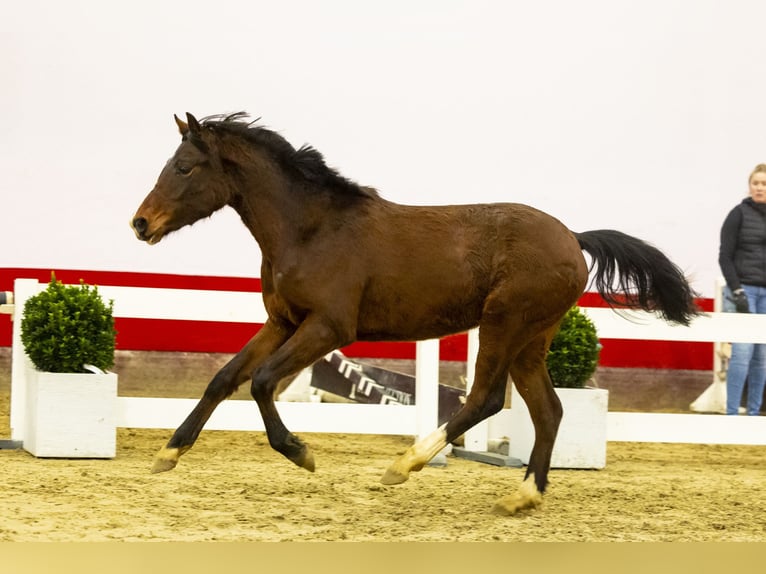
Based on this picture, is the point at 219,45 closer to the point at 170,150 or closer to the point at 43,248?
the point at 170,150

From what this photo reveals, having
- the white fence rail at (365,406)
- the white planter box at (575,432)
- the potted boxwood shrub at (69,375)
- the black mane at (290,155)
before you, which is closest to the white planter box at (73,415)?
the potted boxwood shrub at (69,375)

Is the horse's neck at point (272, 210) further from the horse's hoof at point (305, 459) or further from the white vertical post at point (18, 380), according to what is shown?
the white vertical post at point (18, 380)

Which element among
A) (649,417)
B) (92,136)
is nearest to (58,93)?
(92,136)

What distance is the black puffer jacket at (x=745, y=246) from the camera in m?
8.40

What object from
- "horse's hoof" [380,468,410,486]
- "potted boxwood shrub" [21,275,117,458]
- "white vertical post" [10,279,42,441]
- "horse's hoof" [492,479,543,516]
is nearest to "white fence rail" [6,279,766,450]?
"white vertical post" [10,279,42,441]

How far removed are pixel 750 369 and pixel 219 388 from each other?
511 centimetres

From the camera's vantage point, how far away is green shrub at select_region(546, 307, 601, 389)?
23.1 ft

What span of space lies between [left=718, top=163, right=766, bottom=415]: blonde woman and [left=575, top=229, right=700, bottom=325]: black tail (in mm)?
2892

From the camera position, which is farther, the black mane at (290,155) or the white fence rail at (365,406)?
the white fence rail at (365,406)

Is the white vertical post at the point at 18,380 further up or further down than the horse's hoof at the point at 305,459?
further up

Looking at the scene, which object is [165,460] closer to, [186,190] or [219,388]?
[219,388]

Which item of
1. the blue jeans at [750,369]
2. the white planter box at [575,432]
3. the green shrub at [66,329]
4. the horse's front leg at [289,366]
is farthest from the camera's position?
the blue jeans at [750,369]

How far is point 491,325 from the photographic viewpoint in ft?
16.8

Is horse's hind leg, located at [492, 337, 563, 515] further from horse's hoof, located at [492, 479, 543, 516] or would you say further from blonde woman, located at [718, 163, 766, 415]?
blonde woman, located at [718, 163, 766, 415]
